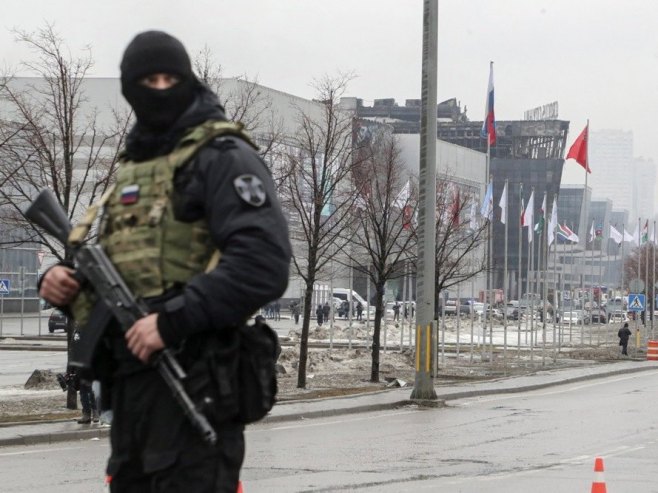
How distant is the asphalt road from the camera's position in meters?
13.7

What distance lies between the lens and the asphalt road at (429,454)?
45.1ft

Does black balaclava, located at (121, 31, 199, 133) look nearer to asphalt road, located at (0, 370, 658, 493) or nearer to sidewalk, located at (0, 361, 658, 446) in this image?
asphalt road, located at (0, 370, 658, 493)

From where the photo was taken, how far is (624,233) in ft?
242

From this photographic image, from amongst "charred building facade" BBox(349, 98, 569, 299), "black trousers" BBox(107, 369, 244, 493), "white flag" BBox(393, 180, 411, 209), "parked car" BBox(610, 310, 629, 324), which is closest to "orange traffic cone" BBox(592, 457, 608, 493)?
"black trousers" BBox(107, 369, 244, 493)

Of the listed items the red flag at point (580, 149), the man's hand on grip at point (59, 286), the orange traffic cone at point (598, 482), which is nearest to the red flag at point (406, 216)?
the red flag at point (580, 149)

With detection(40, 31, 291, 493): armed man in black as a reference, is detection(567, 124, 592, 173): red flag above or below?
above

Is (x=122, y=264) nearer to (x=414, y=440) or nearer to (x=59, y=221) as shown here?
(x=59, y=221)

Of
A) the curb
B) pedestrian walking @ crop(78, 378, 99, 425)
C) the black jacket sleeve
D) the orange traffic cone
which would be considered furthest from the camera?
pedestrian walking @ crop(78, 378, 99, 425)

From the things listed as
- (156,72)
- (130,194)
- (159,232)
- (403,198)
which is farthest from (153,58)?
(403,198)

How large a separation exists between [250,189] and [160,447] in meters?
0.80

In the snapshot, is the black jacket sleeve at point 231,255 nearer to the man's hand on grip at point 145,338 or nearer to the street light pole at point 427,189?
the man's hand on grip at point 145,338

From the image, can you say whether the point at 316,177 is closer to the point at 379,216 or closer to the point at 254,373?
the point at 379,216

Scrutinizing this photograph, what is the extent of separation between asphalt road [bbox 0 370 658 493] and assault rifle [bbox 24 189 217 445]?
8.97 metres

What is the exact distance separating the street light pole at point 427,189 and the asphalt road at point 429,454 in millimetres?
1656
